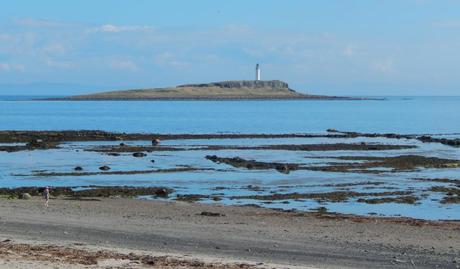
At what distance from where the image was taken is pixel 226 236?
59.9 ft

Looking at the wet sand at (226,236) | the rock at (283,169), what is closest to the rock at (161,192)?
the wet sand at (226,236)

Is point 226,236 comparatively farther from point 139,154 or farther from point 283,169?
Answer: point 139,154

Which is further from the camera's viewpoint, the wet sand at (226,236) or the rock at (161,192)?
the rock at (161,192)

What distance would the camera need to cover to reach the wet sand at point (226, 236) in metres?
14.6

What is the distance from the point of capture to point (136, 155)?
50531 mm

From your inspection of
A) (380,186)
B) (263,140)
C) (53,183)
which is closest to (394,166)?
(380,186)

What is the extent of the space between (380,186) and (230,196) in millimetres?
7518

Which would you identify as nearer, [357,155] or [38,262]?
[38,262]

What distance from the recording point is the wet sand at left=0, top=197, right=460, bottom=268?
14.6m

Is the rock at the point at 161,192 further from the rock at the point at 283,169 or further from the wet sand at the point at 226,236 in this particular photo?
the rock at the point at 283,169

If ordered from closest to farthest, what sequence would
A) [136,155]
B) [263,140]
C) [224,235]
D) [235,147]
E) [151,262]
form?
[151,262]
[224,235]
[136,155]
[235,147]
[263,140]

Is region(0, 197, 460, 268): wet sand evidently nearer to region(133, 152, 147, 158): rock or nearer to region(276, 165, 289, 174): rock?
region(276, 165, 289, 174): rock

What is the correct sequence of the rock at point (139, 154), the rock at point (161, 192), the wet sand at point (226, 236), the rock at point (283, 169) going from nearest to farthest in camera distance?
the wet sand at point (226, 236) → the rock at point (161, 192) → the rock at point (283, 169) → the rock at point (139, 154)

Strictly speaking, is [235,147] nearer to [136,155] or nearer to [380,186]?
[136,155]
